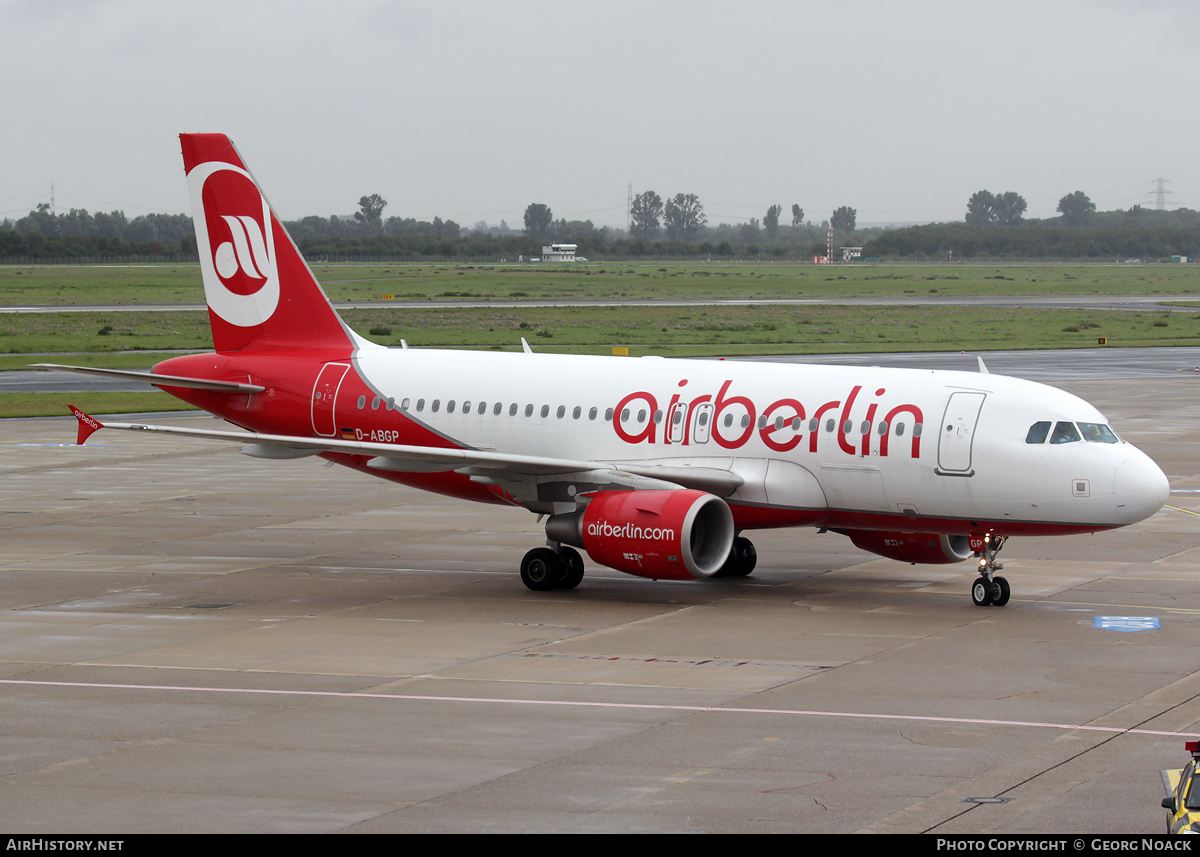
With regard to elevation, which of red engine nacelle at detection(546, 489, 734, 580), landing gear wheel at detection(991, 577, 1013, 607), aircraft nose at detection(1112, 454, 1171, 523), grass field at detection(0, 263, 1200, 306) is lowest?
landing gear wheel at detection(991, 577, 1013, 607)

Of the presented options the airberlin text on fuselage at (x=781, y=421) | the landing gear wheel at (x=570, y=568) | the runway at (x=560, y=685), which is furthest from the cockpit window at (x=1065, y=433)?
the landing gear wheel at (x=570, y=568)

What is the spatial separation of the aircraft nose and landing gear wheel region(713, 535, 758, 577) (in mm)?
7177

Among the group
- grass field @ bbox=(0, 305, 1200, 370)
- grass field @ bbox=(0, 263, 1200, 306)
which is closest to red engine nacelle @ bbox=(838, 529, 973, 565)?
grass field @ bbox=(0, 305, 1200, 370)

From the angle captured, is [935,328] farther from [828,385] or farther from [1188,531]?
[828,385]

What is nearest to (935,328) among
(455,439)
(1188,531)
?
(1188,531)

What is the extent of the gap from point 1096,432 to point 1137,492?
135 centimetres

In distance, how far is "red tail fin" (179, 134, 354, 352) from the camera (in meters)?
31.5

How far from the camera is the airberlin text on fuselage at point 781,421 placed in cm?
2498

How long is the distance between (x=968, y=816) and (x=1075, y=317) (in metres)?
103

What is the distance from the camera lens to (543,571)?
26484mm

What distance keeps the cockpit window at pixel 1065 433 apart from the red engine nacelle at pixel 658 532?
5.54m

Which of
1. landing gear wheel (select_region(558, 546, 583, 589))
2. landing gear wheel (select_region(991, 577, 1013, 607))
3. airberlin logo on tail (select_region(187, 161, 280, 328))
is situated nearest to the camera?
landing gear wheel (select_region(991, 577, 1013, 607))

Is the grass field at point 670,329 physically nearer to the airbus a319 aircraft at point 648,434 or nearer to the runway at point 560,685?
the airbus a319 aircraft at point 648,434

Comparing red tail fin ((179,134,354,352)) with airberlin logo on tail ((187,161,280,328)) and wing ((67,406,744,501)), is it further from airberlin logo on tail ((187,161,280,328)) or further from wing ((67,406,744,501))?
wing ((67,406,744,501))
